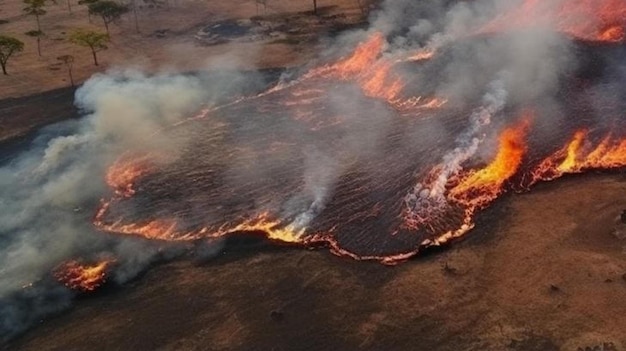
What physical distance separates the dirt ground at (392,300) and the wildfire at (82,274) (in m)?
1.31

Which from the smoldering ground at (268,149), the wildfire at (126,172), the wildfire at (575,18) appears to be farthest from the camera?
the wildfire at (575,18)

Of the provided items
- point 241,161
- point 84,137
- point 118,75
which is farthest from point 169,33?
point 241,161

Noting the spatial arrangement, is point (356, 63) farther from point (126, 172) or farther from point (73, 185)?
point (73, 185)

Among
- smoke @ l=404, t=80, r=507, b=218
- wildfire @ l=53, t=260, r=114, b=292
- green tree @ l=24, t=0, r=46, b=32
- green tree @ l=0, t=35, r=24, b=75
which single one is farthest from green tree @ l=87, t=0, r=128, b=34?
wildfire @ l=53, t=260, r=114, b=292

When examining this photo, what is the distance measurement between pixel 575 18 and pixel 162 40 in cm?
5109

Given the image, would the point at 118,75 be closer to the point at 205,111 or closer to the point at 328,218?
the point at 205,111

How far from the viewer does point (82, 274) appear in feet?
121

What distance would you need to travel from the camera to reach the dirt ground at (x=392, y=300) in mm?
30531

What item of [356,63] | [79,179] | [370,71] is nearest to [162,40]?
[356,63]

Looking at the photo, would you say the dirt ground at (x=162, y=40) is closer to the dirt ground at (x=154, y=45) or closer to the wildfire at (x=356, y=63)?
the dirt ground at (x=154, y=45)

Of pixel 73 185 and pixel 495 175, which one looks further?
pixel 73 185

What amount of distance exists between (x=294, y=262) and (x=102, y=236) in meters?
13.3

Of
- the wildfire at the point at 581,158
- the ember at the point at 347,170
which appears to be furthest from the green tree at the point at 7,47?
the wildfire at the point at 581,158

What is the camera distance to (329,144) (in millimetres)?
48250
